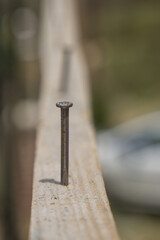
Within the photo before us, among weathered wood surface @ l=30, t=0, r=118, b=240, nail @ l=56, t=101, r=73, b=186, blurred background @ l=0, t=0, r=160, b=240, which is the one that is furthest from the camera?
blurred background @ l=0, t=0, r=160, b=240

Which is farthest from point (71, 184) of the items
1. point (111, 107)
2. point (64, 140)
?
point (111, 107)

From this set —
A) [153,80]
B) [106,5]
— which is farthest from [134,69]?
[106,5]

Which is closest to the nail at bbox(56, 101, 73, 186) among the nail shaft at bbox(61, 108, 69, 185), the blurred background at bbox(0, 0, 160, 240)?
the nail shaft at bbox(61, 108, 69, 185)

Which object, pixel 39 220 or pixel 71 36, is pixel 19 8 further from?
pixel 39 220

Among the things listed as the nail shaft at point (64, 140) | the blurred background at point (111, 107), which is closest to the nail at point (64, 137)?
the nail shaft at point (64, 140)

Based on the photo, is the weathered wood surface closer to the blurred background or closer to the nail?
the nail

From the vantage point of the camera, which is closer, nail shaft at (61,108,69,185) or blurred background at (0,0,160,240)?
nail shaft at (61,108,69,185)

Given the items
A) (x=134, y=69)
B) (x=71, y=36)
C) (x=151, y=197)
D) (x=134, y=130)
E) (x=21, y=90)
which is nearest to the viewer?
(x=71, y=36)

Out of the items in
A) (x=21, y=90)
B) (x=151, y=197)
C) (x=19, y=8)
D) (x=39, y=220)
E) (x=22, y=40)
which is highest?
(x=19, y=8)
